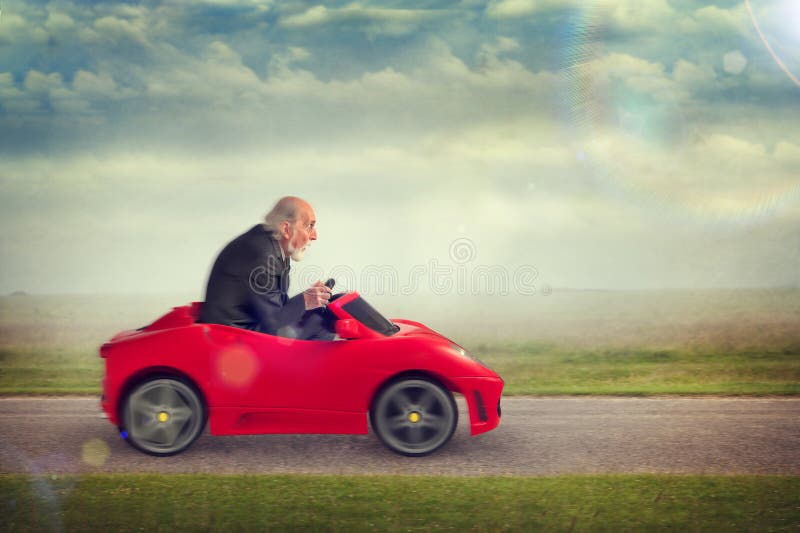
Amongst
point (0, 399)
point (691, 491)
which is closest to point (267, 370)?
point (691, 491)

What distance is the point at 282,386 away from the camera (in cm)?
548

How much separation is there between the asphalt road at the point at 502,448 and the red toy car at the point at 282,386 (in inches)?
9.5

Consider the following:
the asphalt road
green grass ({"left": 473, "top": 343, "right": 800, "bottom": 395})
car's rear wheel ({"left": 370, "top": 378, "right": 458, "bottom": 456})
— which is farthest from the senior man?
green grass ({"left": 473, "top": 343, "right": 800, "bottom": 395})

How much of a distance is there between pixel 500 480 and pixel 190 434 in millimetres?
2398

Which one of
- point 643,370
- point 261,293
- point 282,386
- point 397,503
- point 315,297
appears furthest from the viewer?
point 643,370

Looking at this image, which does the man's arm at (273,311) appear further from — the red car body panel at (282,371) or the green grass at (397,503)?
the green grass at (397,503)

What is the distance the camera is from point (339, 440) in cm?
615

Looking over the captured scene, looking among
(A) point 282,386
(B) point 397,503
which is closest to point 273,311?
(A) point 282,386

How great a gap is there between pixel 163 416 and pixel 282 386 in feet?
3.19

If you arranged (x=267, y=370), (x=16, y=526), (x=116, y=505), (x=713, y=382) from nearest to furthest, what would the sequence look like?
(x=16, y=526), (x=116, y=505), (x=267, y=370), (x=713, y=382)

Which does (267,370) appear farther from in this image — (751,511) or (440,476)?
(751,511)

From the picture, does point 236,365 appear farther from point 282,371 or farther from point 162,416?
point 162,416

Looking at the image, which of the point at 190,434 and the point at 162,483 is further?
the point at 190,434

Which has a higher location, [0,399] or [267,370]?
[267,370]
